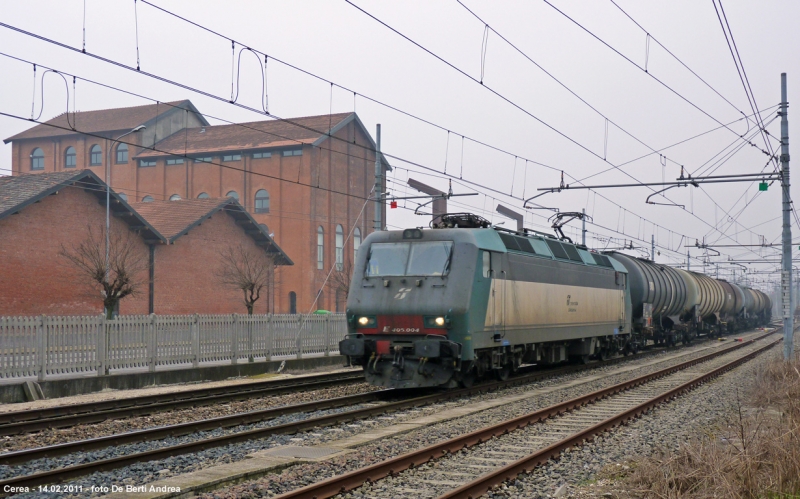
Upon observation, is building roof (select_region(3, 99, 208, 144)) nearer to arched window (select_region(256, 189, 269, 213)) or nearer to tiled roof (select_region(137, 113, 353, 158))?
tiled roof (select_region(137, 113, 353, 158))

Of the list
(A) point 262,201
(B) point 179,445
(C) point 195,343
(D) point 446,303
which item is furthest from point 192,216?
(B) point 179,445

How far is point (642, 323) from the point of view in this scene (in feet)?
100

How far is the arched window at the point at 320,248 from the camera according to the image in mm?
59287

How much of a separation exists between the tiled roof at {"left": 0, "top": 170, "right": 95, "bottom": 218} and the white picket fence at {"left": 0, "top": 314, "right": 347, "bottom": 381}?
16.7 metres

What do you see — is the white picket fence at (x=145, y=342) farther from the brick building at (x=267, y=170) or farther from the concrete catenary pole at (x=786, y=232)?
the brick building at (x=267, y=170)

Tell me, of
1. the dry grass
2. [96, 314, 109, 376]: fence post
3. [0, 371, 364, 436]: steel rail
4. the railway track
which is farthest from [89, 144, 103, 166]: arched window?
the dry grass

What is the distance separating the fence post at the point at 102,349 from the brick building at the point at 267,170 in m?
36.6

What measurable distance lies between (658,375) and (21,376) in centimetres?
1524

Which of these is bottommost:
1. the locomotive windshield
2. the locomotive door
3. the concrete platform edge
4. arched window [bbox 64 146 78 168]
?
the concrete platform edge

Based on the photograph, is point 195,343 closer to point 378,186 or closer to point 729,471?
point 378,186

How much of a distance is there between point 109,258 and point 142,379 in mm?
16185

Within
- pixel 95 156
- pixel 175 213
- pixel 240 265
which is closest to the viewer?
pixel 175 213

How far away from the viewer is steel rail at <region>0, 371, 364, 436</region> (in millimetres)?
11891

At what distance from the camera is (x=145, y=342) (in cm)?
1902
